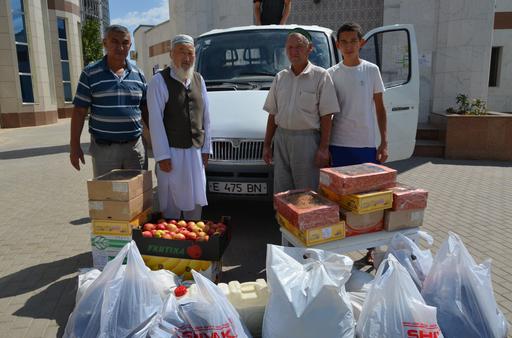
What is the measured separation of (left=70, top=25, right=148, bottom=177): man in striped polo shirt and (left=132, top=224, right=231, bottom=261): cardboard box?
93cm

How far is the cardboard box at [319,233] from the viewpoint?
9.63ft

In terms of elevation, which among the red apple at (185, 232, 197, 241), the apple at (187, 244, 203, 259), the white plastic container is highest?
the red apple at (185, 232, 197, 241)

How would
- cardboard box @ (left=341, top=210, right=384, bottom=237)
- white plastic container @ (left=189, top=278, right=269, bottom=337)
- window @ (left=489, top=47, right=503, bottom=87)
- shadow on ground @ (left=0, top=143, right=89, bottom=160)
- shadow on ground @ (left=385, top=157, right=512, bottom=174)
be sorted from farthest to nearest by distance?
1. window @ (left=489, top=47, right=503, bottom=87)
2. shadow on ground @ (left=0, top=143, right=89, bottom=160)
3. shadow on ground @ (left=385, top=157, right=512, bottom=174)
4. cardboard box @ (left=341, top=210, right=384, bottom=237)
5. white plastic container @ (left=189, top=278, right=269, bottom=337)

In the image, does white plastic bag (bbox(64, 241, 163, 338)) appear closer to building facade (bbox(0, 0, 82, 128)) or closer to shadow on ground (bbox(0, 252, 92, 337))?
shadow on ground (bbox(0, 252, 92, 337))

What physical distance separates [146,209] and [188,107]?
98 centimetres

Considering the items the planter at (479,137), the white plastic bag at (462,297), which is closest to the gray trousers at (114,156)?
the white plastic bag at (462,297)

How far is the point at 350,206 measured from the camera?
3080 millimetres

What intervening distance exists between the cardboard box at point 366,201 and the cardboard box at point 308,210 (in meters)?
0.12

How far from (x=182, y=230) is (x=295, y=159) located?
111 cm

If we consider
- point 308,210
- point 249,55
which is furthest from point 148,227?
point 249,55

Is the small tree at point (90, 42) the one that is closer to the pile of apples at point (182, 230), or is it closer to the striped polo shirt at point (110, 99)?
the striped polo shirt at point (110, 99)

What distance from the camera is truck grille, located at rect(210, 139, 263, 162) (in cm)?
425

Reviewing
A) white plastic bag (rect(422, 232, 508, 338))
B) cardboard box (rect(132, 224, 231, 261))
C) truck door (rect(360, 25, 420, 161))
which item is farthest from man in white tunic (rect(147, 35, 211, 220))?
truck door (rect(360, 25, 420, 161))

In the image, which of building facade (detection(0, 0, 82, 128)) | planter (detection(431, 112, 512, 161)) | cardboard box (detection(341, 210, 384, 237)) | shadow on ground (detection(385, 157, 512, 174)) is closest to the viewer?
cardboard box (detection(341, 210, 384, 237))
